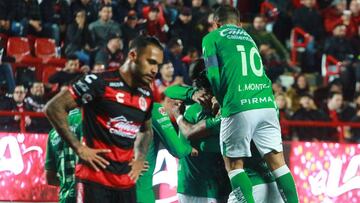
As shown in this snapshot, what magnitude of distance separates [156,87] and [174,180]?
A: 3.15 m

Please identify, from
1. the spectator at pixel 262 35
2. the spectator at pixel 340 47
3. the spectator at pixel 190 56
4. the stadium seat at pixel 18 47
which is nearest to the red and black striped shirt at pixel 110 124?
the stadium seat at pixel 18 47

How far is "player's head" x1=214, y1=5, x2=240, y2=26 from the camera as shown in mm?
7316

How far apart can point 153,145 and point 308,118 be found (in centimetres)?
738

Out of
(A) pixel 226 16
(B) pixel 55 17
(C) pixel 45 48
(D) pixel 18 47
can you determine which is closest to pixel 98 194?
(A) pixel 226 16

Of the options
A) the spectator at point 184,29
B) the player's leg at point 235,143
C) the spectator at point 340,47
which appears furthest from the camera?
the spectator at point 340,47

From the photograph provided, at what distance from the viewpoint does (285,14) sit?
1783 cm

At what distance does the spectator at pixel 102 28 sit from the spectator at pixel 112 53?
1.19 ft

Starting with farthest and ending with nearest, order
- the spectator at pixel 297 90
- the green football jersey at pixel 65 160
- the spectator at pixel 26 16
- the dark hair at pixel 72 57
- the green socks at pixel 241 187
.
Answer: the spectator at pixel 297 90 < the spectator at pixel 26 16 < the dark hair at pixel 72 57 < the green socks at pixel 241 187 < the green football jersey at pixel 65 160

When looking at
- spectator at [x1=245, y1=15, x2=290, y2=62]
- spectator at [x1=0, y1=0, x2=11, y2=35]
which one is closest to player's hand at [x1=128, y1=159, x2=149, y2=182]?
spectator at [x1=0, y1=0, x2=11, y2=35]

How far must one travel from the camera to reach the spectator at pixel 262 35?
1636cm

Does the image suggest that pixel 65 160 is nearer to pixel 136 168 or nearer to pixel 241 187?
pixel 136 168

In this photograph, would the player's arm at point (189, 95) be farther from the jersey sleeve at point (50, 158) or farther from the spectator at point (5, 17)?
the spectator at point (5, 17)

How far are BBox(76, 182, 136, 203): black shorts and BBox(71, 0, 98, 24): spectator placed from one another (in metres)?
9.97

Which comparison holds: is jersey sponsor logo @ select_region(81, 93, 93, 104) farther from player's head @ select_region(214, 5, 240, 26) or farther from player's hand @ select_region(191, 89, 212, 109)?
player's head @ select_region(214, 5, 240, 26)
